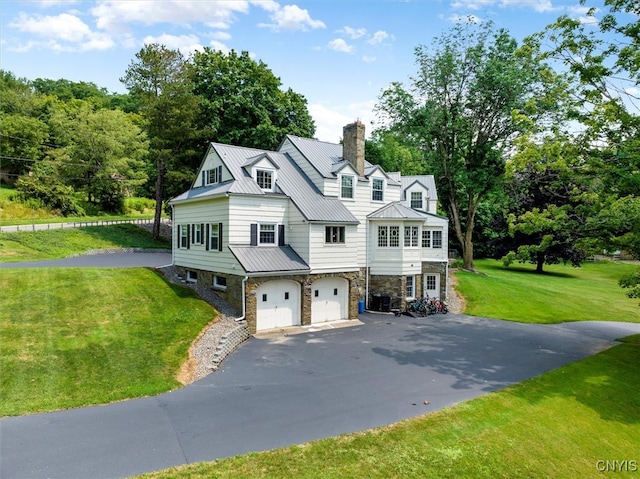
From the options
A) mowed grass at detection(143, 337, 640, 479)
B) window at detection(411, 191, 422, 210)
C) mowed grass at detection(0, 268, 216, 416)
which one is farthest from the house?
mowed grass at detection(143, 337, 640, 479)

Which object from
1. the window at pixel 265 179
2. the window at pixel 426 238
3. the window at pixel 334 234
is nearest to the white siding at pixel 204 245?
the window at pixel 265 179

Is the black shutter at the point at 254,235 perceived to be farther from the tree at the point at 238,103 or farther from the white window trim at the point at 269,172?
the tree at the point at 238,103

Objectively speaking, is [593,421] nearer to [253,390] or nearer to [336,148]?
[253,390]

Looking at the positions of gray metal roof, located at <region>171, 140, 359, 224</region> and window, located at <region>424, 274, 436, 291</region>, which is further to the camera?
window, located at <region>424, 274, 436, 291</region>

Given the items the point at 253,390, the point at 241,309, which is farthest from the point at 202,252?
the point at 253,390

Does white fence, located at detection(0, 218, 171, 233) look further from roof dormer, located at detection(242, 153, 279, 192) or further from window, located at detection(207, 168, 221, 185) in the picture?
roof dormer, located at detection(242, 153, 279, 192)

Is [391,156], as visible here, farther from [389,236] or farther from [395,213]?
[389,236]
